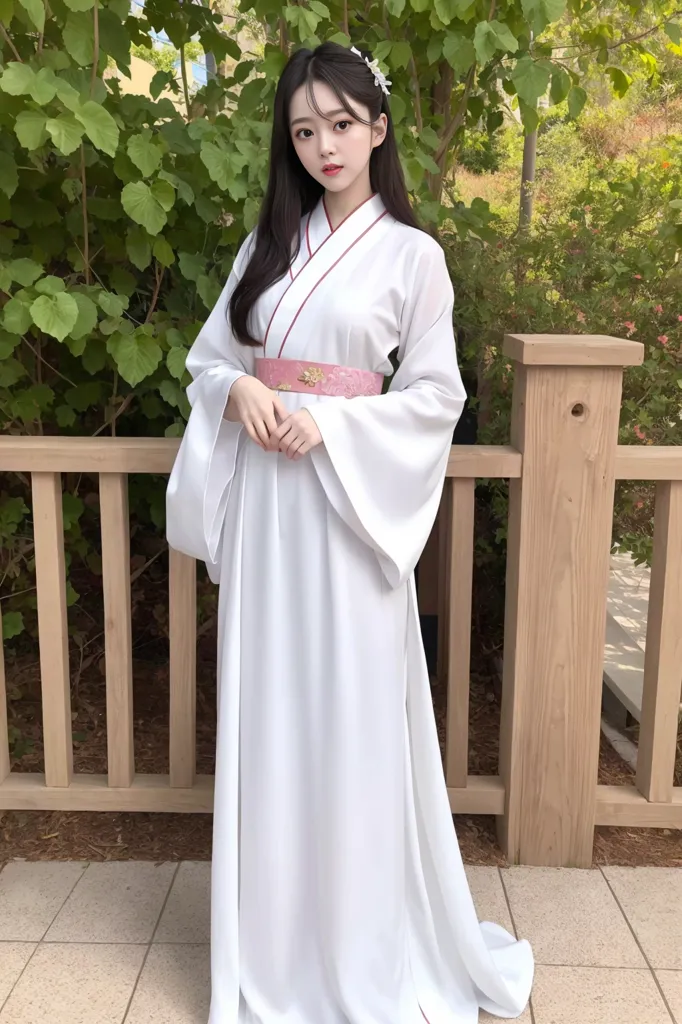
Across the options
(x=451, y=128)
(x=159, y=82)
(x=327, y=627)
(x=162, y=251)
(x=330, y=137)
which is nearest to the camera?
(x=330, y=137)

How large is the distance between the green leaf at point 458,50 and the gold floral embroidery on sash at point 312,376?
124 cm

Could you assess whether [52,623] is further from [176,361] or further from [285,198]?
[285,198]

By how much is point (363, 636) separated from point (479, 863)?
3.18 ft

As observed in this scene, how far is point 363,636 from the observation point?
1648 millimetres

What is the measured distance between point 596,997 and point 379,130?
170 centimetres

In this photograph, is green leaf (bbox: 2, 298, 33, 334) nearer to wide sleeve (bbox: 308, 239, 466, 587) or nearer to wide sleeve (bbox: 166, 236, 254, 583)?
wide sleeve (bbox: 166, 236, 254, 583)

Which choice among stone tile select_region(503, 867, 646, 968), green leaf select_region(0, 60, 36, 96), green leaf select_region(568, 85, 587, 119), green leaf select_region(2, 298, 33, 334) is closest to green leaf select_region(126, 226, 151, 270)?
green leaf select_region(2, 298, 33, 334)

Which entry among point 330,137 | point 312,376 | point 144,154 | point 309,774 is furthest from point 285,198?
point 309,774

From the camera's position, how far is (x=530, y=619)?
2150mm

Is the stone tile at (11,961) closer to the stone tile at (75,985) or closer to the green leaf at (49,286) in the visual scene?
the stone tile at (75,985)

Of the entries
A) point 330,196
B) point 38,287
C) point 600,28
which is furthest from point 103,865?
point 600,28

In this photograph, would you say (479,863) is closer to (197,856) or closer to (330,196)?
(197,856)

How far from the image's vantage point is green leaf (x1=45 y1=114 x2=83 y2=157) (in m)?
1.81

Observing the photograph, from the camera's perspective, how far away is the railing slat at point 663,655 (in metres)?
2.15
